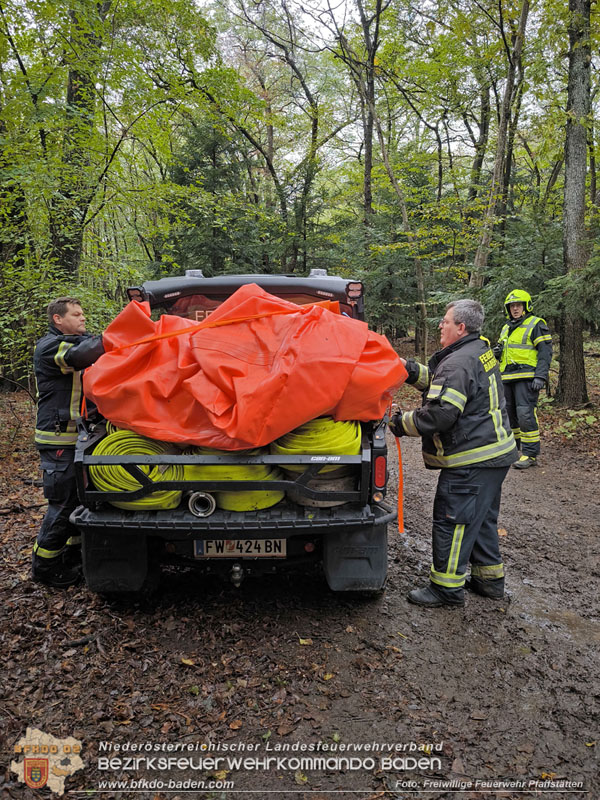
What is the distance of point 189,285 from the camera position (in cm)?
425


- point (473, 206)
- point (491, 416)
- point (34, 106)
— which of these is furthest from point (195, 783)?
point (473, 206)

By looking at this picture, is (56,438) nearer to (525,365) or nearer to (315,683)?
(315,683)

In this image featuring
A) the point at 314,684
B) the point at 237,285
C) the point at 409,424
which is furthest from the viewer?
the point at 237,285

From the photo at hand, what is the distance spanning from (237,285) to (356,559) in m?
2.42

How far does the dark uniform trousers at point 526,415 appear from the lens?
7023 millimetres

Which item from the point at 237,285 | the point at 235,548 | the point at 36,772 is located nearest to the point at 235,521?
the point at 235,548

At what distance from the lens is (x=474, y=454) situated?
3.36 metres

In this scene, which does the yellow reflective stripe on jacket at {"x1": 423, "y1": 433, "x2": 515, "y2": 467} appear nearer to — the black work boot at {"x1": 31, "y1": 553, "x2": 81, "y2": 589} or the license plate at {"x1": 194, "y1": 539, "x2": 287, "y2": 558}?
the license plate at {"x1": 194, "y1": 539, "x2": 287, "y2": 558}

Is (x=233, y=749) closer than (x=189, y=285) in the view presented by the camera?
Yes

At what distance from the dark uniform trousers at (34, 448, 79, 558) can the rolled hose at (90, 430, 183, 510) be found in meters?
0.87

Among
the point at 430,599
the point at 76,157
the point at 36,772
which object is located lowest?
the point at 430,599

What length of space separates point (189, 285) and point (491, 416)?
103 inches

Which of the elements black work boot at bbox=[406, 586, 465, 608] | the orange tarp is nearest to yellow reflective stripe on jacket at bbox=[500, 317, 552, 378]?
black work boot at bbox=[406, 586, 465, 608]

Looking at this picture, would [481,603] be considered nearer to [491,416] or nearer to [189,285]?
[491,416]
